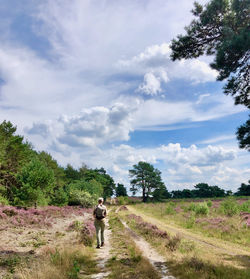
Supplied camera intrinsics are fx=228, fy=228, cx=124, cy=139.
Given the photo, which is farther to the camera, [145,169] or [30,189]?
[145,169]

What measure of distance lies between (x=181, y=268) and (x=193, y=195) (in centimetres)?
10164

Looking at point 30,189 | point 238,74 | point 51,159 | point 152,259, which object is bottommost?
point 152,259

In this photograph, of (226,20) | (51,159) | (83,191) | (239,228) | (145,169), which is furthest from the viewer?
(145,169)

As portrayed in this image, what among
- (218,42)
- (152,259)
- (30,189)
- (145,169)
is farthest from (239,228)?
(145,169)

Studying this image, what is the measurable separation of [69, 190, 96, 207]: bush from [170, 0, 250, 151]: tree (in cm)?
4485

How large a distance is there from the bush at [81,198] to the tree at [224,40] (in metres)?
44.8

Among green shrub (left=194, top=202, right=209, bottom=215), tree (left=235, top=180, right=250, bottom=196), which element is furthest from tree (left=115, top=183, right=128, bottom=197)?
green shrub (left=194, top=202, right=209, bottom=215)

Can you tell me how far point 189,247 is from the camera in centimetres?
1198

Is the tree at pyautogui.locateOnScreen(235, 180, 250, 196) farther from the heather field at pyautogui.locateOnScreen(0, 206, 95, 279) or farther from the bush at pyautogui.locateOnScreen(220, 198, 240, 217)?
the heather field at pyautogui.locateOnScreen(0, 206, 95, 279)

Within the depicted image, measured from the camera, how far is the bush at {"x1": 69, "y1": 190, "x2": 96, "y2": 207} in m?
51.5

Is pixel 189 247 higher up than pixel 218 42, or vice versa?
pixel 218 42

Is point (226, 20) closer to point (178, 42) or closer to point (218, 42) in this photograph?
point (218, 42)

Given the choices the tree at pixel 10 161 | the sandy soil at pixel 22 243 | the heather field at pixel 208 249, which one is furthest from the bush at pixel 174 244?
the tree at pixel 10 161

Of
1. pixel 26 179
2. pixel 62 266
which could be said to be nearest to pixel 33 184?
pixel 26 179
